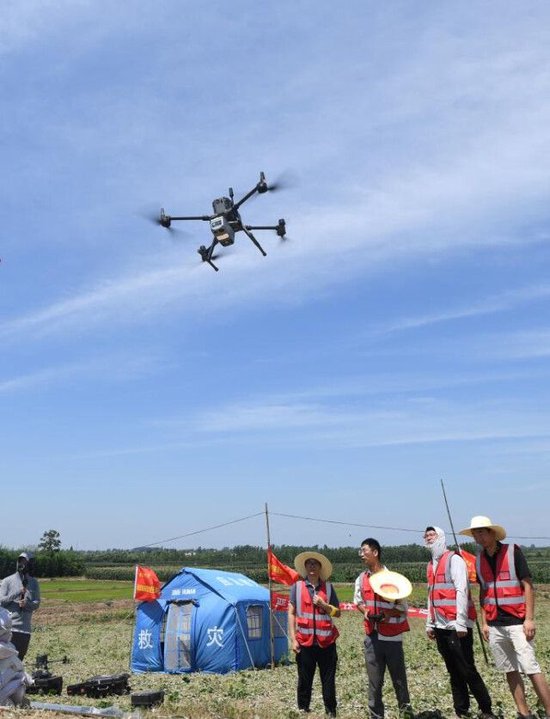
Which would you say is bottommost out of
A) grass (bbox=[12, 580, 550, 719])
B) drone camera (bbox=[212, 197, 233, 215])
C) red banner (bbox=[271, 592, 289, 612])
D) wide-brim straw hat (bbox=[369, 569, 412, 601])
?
grass (bbox=[12, 580, 550, 719])

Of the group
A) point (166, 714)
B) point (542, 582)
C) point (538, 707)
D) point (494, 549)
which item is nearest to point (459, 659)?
point (494, 549)

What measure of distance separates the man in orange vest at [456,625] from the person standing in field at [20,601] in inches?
287

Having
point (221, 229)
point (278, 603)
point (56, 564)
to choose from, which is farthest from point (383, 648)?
point (56, 564)

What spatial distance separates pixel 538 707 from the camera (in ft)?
30.5

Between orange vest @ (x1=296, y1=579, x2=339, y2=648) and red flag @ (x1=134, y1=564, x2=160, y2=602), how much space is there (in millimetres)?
9972

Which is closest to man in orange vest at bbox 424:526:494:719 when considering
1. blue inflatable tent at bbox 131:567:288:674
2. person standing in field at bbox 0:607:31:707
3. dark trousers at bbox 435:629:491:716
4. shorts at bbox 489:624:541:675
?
dark trousers at bbox 435:629:491:716

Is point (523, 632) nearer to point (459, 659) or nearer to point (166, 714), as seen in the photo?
point (459, 659)

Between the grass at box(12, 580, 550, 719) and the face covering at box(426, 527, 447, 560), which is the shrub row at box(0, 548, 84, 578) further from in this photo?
the face covering at box(426, 527, 447, 560)

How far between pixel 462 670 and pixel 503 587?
1408 mm

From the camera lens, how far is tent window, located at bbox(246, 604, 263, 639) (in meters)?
17.6

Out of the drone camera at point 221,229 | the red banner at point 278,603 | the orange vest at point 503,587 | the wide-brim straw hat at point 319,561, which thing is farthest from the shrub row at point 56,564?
the orange vest at point 503,587

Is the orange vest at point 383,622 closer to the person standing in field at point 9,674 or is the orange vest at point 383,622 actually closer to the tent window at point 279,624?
the person standing in field at point 9,674

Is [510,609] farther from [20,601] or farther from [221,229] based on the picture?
[221,229]

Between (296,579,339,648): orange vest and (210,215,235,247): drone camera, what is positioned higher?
(210,215,235,247): drone camera
